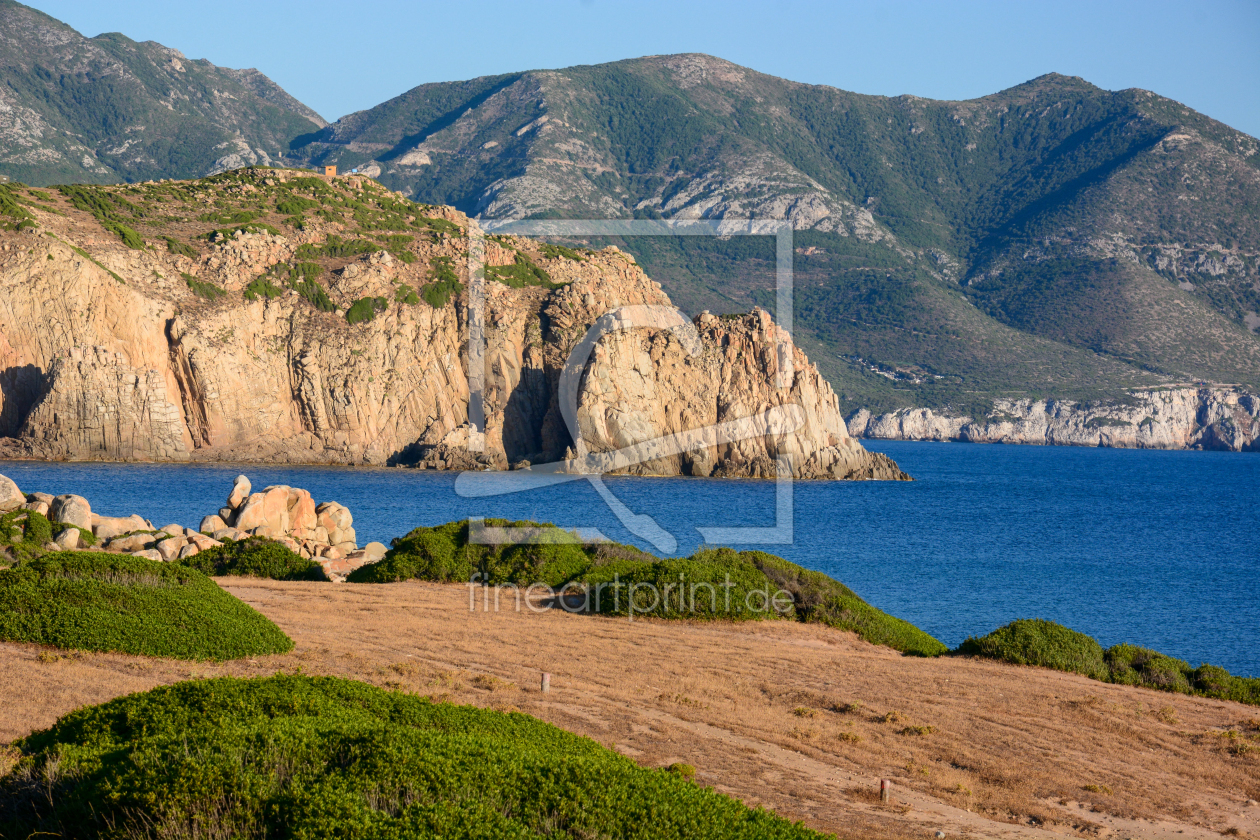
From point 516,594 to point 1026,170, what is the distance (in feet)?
661

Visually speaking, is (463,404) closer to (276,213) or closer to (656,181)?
(276,213)

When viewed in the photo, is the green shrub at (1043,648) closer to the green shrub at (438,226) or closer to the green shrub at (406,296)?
the green shrub at (406,296)

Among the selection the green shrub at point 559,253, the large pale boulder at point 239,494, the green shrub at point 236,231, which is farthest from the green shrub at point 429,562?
the green shrub at point 559,253

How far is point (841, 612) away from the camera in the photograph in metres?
22.2

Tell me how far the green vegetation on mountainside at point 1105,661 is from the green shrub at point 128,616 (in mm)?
→ 13919

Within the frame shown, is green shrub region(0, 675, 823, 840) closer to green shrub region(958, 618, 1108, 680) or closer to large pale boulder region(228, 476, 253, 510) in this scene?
green shrub region(958, 618, 1108, 680)

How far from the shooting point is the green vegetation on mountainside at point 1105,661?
18.6 meters

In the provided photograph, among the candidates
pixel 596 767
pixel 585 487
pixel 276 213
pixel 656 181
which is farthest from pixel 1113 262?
pixel 596 767

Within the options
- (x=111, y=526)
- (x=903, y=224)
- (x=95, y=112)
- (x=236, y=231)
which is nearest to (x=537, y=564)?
(x=111, y=526)

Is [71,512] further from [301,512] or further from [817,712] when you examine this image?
[817,712]

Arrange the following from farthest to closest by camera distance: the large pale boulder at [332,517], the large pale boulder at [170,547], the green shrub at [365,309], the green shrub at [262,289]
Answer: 1. the green shrub at [365,309]
2. the green shrub at [262,289]
3. the large pale boulder at [332,517]
4. the large pale boulder at [170,547]

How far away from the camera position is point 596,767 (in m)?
8.78

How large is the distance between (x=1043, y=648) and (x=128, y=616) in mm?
16830

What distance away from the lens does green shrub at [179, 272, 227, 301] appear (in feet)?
253
